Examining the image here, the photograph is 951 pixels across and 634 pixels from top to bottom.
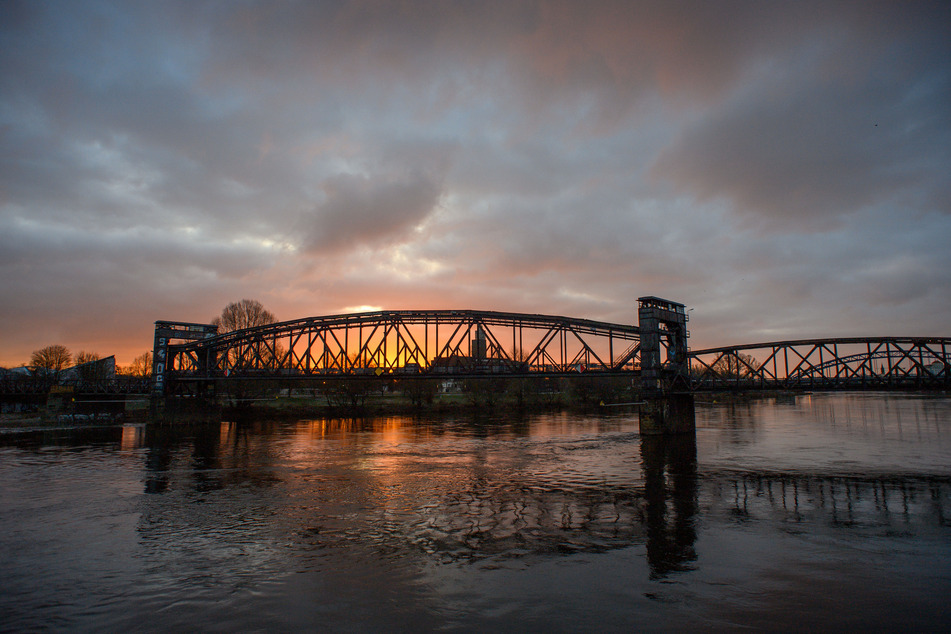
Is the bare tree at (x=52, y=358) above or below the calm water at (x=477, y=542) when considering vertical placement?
above

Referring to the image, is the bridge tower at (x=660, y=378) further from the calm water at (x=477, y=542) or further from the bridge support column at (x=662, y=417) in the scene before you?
the calm water at (x=477, y=542)

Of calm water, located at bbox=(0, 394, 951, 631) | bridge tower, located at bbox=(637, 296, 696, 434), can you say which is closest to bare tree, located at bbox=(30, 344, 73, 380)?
calm water, located at bbox=(0, 394, 951, 631)

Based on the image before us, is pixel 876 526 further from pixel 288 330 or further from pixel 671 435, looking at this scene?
pixel 288 330

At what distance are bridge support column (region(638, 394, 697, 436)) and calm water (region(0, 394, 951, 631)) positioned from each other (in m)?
8.81

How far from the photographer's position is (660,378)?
1863 inches

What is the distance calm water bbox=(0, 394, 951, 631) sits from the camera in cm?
1226

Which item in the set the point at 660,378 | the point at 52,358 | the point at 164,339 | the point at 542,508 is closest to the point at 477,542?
the point at 542,508

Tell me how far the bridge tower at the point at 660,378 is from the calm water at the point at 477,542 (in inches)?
369

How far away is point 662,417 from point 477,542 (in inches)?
1367

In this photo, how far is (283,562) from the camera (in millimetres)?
15625

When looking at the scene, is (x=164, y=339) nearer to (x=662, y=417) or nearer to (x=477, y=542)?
(x=662, y=417)

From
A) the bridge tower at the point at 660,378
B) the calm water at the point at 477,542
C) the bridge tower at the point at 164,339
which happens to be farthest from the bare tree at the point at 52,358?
the bridge tower at the point at 660,378

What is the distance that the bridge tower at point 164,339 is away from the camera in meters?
66.4

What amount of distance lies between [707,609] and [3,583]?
1908 cm
